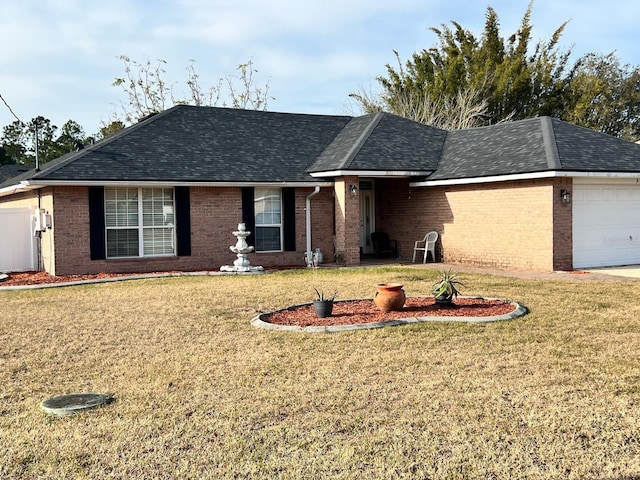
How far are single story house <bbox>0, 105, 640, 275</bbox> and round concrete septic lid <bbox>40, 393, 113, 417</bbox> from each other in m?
10.8

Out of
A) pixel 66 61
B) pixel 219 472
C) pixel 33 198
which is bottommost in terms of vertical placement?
pixel 219 472

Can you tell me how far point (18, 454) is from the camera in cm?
466

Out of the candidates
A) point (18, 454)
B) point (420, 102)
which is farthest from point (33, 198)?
point (420, 102)

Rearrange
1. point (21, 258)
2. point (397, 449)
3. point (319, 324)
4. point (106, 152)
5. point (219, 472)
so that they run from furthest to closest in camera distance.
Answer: point (21, 258) → point (106, 152) → point (319, 324) → point (397, 449) → point (219, 472)

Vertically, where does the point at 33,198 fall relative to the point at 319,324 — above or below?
above

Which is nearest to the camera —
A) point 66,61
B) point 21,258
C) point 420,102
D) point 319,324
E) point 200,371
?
point 200,371

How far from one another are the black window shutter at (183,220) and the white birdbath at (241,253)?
1393 mm

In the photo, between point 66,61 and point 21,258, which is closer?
point 21,258

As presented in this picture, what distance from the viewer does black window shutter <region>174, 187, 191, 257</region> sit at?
17.5 metres

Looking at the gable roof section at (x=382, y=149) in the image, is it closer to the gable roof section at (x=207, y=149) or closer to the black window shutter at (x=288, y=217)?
the gable roof section at (x=207, y=149)

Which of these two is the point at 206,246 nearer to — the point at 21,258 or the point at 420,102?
the point at 21,258

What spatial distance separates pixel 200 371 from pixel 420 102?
35089mm

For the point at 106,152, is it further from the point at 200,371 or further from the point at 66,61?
the point at 200,371

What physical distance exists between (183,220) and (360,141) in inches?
249
